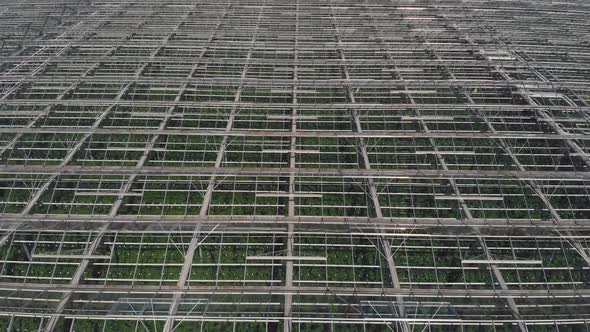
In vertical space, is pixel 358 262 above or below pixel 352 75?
below

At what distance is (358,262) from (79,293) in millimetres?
12338

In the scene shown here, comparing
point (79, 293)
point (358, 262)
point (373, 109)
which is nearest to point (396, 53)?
point (373, 109)

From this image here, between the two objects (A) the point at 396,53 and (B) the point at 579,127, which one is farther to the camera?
(A) the point at 396,53

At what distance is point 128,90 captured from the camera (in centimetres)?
2330

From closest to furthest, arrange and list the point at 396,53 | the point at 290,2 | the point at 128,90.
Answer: the point at 128,90 → the point at 396,53 → the point at 290,2

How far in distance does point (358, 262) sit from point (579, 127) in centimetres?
1670

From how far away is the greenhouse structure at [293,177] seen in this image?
1380 cm

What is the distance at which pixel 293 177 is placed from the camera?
58.3 feet

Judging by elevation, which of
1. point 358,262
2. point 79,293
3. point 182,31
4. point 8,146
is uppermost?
point 182,31

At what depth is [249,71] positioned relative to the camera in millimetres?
24828

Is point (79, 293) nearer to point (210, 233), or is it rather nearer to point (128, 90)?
point (210, 233)

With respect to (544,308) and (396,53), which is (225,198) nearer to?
(544,308)

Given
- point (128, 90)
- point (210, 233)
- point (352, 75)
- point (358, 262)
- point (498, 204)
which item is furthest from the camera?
point (352, 75)

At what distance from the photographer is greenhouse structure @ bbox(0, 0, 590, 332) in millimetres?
13805
